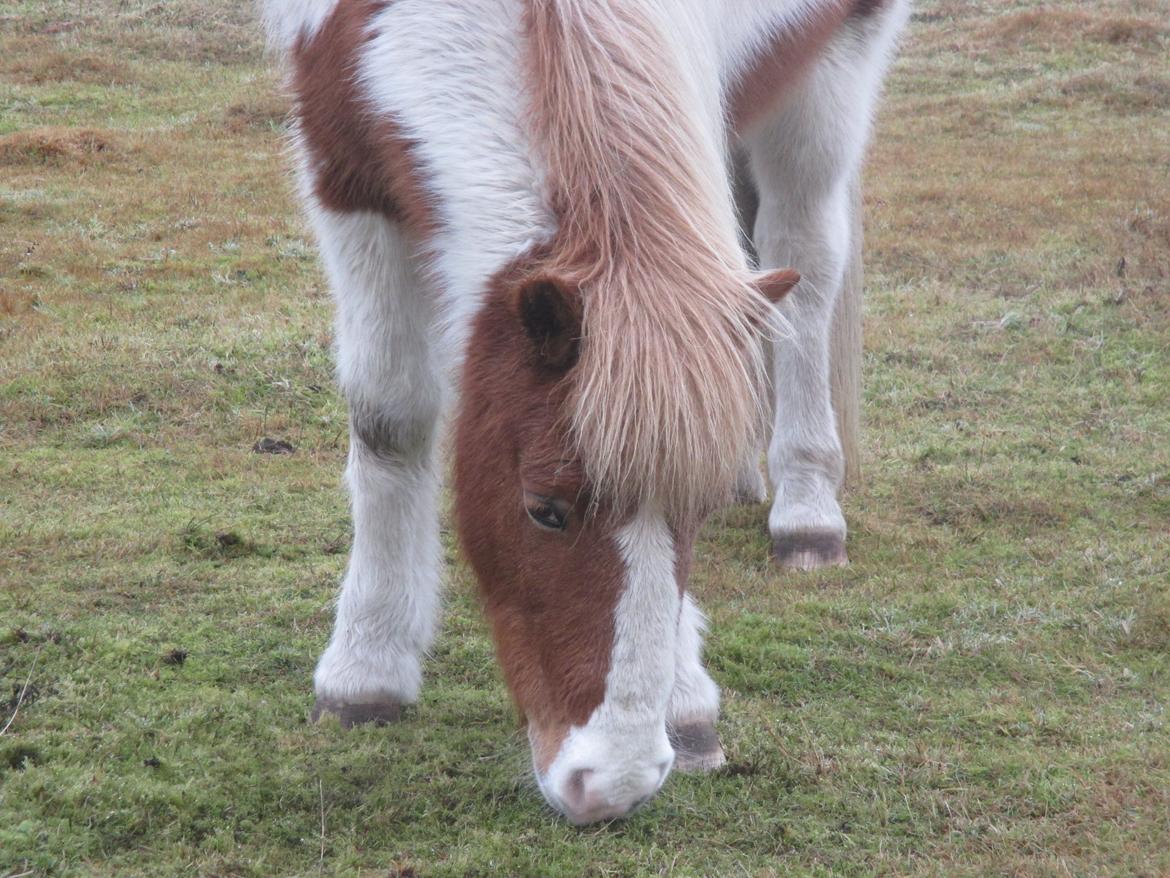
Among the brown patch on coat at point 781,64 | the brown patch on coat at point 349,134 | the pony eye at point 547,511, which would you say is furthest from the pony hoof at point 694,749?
the brown patch on coat at point 781,64

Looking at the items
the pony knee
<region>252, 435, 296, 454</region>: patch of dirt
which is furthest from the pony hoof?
<region>252, 435, 296, 454</region>: patch of dirt

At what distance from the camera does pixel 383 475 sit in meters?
3.52

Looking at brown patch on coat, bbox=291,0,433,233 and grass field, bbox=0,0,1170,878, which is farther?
grass field, bbox=0,0,1170,878

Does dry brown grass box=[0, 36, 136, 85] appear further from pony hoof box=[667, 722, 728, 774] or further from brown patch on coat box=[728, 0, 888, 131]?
pony hoof box=[667, 722, 728, 774]

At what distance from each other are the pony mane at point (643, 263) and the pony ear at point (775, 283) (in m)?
0.04

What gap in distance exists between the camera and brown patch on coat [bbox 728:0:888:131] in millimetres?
3699

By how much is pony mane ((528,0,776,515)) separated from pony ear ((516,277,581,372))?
0.04 meters

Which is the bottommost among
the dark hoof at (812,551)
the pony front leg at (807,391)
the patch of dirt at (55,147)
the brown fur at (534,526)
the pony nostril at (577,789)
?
the patch of dirt at (55,147)

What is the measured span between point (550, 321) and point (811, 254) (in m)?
2.66

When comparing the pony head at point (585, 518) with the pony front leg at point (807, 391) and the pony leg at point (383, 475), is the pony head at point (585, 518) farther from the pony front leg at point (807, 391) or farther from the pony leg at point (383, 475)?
the pony front leg at point (807, 391)

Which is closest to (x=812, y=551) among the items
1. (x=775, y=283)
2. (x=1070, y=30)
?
(x=775, y=283)

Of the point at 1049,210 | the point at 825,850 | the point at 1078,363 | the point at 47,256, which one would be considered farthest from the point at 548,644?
the point at 1049,210

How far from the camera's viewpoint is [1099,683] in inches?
148

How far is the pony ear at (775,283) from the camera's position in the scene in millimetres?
2531
